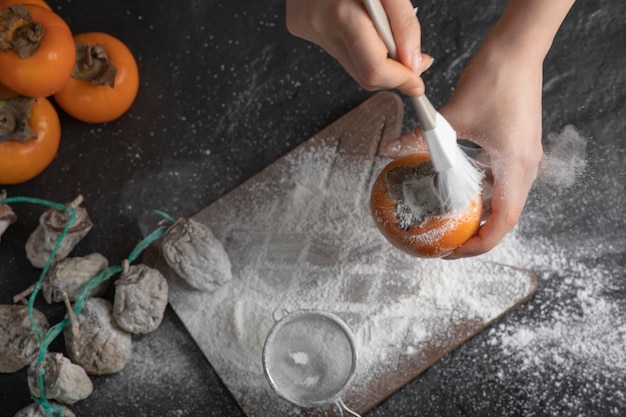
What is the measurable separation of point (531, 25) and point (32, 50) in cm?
81

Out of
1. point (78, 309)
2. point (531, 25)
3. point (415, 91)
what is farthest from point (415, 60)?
point (78, 309)

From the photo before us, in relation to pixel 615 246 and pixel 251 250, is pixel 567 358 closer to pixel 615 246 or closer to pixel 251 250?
pixel 615 246

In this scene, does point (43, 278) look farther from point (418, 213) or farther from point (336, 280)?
point (418, 213)

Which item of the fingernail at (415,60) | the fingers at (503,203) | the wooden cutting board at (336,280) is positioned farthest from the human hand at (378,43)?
the wooden cutting board at (336,280)

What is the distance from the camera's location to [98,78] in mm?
1241

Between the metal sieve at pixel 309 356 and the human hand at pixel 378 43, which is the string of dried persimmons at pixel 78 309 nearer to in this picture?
the metal sieve at pixel 309 356

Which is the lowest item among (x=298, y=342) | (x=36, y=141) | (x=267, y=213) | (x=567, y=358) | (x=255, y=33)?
(x=567, y=358)

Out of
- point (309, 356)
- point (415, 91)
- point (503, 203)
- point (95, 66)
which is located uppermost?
point (95, 66)

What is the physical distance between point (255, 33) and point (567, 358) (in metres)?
0.87

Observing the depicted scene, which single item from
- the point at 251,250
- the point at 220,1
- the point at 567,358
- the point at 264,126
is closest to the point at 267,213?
the point at 251,250

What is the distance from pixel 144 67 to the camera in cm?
139

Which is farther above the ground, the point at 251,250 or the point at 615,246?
the point at 251,250

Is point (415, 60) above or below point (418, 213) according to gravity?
above

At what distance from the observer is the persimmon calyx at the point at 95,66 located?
1229mm
